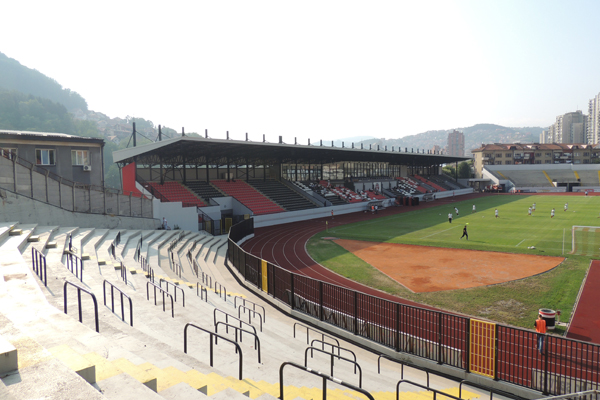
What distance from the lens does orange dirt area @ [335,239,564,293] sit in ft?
64.2

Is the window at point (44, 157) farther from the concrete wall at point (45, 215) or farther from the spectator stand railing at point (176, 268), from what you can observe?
the spectator stand railing at point (176, 268)

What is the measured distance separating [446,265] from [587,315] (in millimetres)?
9024

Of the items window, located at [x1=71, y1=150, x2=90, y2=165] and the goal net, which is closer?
the goal net

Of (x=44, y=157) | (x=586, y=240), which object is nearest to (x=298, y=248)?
(x=586, y=240)

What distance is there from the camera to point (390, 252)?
90.3ft

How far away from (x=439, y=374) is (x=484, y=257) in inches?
665

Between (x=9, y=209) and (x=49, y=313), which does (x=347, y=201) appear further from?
(x=49, y=313)

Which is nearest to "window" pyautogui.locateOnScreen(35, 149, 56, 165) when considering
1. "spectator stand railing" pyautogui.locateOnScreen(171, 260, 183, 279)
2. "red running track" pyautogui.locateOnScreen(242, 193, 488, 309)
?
"red running track" pyautogui.locateOnScreen(242, 193, 488, 309)

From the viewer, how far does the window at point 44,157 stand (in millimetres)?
32375

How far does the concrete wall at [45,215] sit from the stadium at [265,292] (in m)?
0.11

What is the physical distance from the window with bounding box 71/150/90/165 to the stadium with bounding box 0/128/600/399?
317 centimetres

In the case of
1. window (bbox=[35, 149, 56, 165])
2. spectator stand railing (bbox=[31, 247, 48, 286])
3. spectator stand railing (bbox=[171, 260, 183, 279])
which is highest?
window (bbox=[35, 149, 56, 165])

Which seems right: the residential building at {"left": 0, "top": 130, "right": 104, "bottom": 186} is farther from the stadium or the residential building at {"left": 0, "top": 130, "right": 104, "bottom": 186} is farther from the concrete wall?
the concrete wall

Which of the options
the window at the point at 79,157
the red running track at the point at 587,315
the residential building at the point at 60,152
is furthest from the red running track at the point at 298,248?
the window at the point at 79,157
